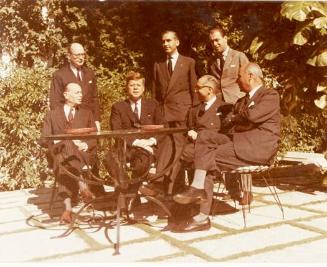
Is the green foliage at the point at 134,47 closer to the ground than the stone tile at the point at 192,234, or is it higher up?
higher up

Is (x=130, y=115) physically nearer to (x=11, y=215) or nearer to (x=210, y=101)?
(x=210, y=101)

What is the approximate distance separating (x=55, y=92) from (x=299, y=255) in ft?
10.6

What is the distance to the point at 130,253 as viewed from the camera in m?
3.72

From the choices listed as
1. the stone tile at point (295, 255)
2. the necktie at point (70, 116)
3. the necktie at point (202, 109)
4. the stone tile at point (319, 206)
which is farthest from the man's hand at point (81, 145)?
the stone tile at point (319, 206)

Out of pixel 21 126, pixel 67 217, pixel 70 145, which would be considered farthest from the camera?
pixel 21 126

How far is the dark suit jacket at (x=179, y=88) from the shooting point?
5559 mm

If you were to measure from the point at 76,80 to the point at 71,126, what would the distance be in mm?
682

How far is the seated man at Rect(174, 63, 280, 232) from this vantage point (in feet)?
13.9

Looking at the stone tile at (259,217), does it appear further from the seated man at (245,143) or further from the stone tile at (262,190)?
the stone tile at (262,190)

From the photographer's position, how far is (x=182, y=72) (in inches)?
219

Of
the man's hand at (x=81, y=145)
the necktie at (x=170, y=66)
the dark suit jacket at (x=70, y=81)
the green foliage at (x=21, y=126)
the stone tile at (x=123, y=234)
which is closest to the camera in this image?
the stone tile at (x=123, y=234)

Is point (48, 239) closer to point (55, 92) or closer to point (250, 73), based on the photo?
point (55, 92)

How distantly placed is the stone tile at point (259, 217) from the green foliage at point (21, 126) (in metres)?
3.08

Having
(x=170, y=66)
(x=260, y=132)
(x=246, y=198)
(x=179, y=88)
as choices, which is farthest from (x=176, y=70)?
(x=246, y=198)
